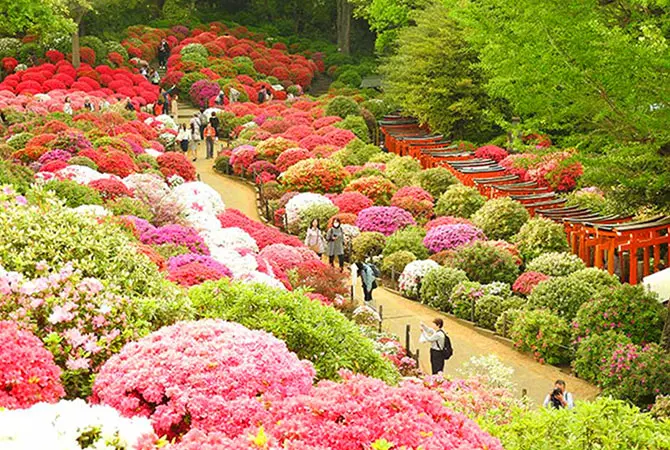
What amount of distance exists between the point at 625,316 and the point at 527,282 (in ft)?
11.1


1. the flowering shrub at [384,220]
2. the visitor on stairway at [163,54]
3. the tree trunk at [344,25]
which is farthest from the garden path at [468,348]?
the tree trunk at [344,25]

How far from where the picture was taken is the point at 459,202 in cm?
2489

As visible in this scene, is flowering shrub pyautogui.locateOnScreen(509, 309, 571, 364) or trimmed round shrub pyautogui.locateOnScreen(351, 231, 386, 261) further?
trimmed round shrub pyautogui.locateOnScreen(351, 231, 386, 261)

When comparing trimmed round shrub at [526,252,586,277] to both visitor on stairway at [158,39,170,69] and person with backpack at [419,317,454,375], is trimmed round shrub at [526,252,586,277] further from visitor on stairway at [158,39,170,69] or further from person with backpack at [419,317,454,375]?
visitor on stairway at [158,39,170,69]

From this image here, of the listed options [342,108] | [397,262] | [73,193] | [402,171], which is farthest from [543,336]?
[342,108]

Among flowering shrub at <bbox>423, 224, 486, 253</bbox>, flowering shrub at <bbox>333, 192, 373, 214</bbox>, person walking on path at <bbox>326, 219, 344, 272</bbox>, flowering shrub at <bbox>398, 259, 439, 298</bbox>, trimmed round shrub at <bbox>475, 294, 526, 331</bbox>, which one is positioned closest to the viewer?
trimmed round shrub at <bbox>475, 294, 526, 331</bbox>

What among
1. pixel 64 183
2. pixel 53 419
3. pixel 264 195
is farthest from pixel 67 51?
pixel 53 419

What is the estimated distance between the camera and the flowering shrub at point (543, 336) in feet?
51.7

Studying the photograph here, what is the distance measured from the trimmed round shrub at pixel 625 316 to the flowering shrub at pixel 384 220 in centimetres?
797

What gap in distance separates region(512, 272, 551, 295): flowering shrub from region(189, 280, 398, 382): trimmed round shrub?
32.4ft

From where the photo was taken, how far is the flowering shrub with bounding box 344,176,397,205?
26.2 m

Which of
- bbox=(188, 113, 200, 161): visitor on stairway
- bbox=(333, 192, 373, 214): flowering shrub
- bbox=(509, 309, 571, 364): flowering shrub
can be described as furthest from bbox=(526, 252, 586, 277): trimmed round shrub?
bbox=(188, 113, 200, 161): visitor on stairway

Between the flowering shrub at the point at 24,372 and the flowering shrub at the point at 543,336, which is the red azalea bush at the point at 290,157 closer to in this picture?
the flowering shrub at the point at 543,336

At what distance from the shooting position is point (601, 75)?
15.1 metres
